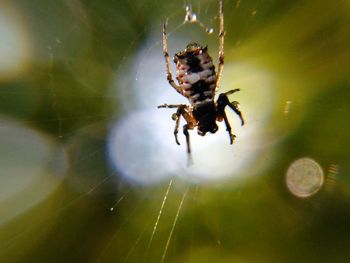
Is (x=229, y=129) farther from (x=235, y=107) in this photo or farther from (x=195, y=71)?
(x=195, y=71)

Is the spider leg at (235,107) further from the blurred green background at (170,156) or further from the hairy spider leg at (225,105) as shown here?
the blurred green background at (170,156)

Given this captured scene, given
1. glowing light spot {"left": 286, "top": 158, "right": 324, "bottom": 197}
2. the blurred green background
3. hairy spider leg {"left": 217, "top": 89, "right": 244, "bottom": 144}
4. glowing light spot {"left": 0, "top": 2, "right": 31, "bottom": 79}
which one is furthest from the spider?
glowing light spot {"left": 0, "top": 2, "right": 31, "bottom": 79}

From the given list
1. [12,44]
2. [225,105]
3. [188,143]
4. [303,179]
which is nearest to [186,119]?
[188,143]

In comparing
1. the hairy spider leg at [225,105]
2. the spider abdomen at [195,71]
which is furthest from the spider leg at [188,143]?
the spider abdomen at [195,71]

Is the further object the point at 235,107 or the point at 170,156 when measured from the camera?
the point at 170,156

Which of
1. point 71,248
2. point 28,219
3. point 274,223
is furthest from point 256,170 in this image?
point 28,219

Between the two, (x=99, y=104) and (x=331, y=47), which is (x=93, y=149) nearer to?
(x=99, y=104)

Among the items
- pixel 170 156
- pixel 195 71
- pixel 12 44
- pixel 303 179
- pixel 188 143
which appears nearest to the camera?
pixel 195 71
